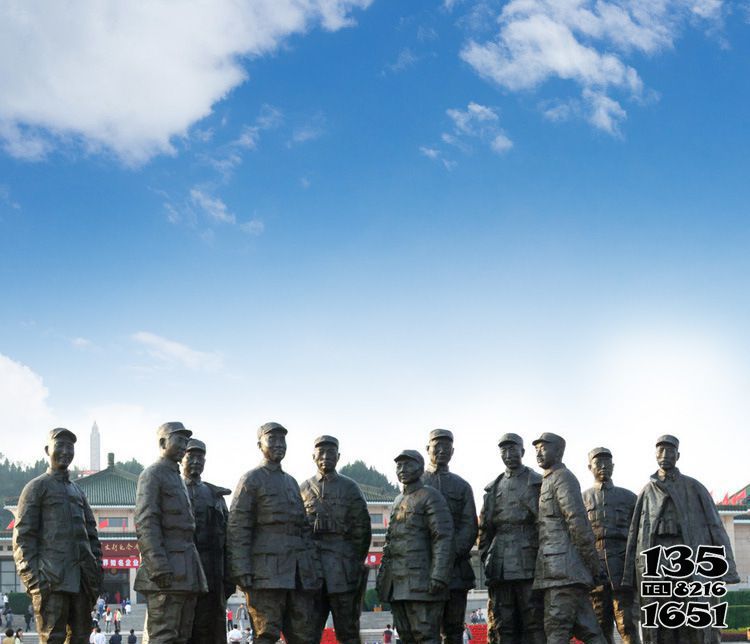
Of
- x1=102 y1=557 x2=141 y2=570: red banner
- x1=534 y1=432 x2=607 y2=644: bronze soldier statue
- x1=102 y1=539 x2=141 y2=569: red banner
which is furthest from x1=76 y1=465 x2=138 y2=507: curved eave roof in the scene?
x1=534 y1=432 x2=607 y2=644: bronze soldier statue

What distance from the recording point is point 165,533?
1097 centimetres

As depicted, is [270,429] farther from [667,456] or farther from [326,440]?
[667,456]

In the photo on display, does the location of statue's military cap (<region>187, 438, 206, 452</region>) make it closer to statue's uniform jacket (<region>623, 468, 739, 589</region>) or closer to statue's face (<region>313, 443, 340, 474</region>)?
statue's face (<region>313, 443, 340, 474</region>)

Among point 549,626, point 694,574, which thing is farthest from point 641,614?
point 549,626

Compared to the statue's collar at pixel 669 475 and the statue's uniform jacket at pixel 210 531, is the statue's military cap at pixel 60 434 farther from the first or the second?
the statue's collar at pixel 669 475

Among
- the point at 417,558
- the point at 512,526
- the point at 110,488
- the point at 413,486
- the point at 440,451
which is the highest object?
the point at 110,488

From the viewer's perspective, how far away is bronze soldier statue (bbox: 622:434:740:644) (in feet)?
41.0

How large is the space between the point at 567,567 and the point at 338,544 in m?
2.58

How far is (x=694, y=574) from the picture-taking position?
486 inches

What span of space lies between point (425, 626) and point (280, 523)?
6.56ft

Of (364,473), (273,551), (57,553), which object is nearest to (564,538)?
(273,551)

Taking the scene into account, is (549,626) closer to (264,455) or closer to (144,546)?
(264,455)

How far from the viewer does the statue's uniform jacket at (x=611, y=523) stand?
13867 millimetres

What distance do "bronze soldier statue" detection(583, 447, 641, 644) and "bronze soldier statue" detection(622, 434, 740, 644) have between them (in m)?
0.86
